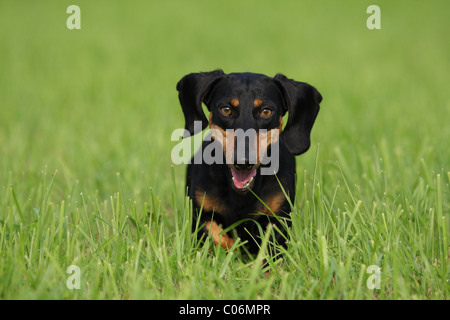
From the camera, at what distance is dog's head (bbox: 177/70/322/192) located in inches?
114

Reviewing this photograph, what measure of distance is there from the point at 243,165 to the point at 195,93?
63 centimetres

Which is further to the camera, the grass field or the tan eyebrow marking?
the tan eyebrow marking

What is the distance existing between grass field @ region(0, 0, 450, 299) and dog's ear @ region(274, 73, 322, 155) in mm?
208

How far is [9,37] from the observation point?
454 inches

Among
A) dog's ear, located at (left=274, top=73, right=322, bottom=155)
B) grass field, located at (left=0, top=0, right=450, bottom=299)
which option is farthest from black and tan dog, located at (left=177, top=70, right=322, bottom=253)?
grass field, located at (left=0, top=0, right=450, bottom=299)

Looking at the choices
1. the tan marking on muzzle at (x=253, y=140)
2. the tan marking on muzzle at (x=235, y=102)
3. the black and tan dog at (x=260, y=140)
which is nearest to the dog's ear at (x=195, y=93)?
the black and tan dog at (x=260, y=140)

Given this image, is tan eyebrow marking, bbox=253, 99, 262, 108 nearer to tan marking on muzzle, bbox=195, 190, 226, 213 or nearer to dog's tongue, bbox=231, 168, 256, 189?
dog's tongue, bbox=231, 168, 256, 189

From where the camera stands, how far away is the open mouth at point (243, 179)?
9.86 feet

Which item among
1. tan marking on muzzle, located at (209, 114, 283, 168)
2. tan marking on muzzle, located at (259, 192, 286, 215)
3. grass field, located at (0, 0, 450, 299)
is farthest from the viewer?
tan marking on muzzle, located at (259, 192, 286, 215)

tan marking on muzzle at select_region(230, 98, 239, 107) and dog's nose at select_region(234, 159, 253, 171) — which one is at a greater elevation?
tan marking on muzzle at select_region(230, 98, 239, 107)

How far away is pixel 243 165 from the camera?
2820mm

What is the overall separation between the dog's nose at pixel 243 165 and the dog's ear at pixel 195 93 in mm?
482
